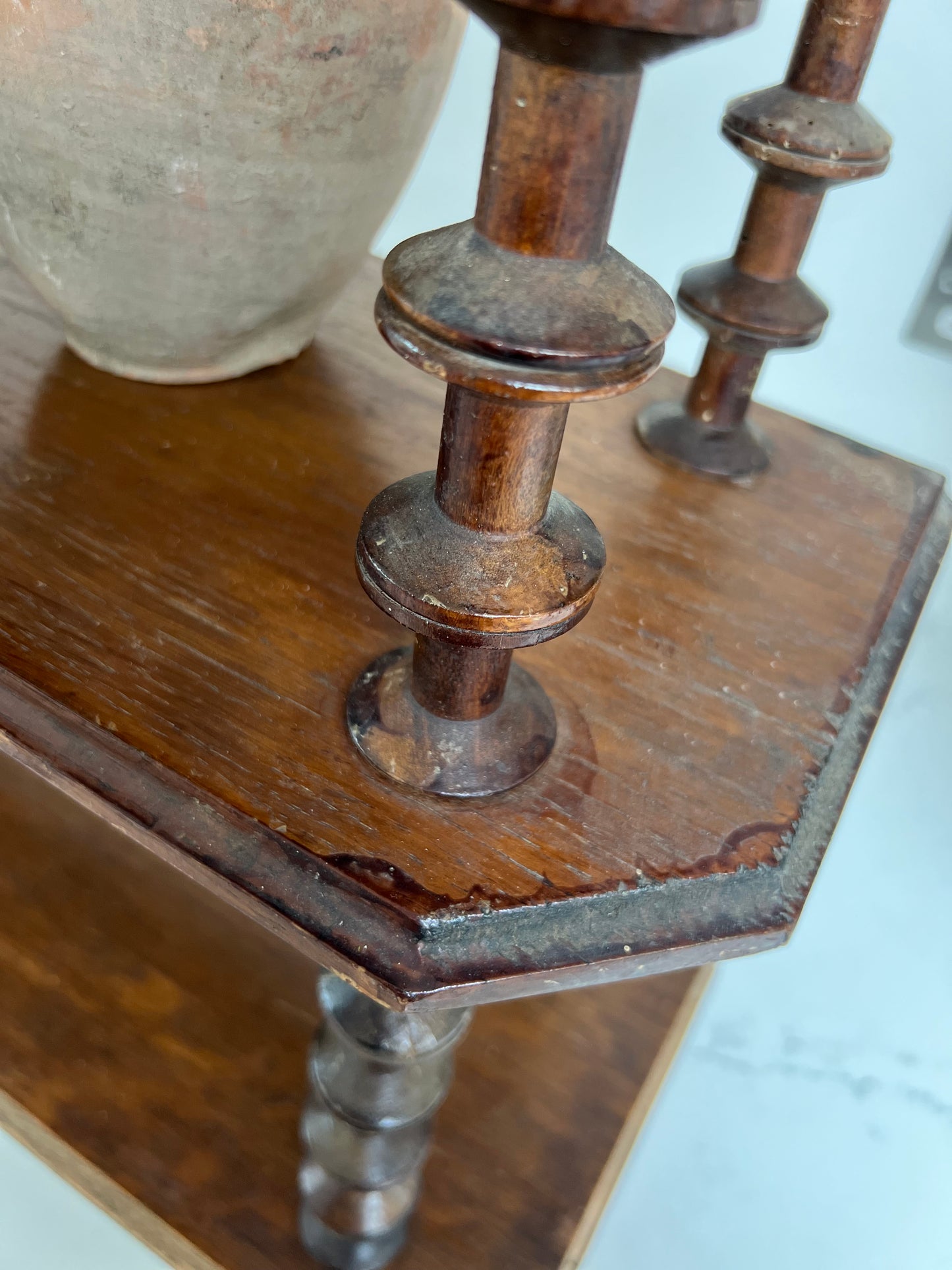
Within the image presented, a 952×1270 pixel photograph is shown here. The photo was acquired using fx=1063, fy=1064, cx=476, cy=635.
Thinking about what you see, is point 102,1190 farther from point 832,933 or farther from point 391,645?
point 832,933

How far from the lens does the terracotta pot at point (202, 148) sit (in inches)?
14.2

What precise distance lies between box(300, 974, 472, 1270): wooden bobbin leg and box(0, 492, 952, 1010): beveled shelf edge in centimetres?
12

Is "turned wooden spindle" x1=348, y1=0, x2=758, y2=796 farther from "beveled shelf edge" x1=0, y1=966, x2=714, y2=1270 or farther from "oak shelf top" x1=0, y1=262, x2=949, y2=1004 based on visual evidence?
"beveled shelf edge" x1=0, y1=966, x2=714, y2=1270

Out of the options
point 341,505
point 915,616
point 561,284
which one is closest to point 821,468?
point 915,616

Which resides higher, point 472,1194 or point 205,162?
point 205,162

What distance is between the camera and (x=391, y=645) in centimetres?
41

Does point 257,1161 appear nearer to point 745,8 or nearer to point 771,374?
point 745,8

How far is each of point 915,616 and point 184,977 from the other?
449 mm

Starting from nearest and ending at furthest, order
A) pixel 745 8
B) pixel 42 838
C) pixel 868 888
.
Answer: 1. pixel 745 8
2. pixel 42 838
3. pixel 868 888

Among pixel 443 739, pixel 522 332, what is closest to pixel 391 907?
pixel 443 739

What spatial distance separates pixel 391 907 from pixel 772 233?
0.36 metres

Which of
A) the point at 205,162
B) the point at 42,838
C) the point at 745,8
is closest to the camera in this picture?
the point at 745,8

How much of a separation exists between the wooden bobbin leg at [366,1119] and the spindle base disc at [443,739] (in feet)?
0.40

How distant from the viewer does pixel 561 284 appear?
233mm
